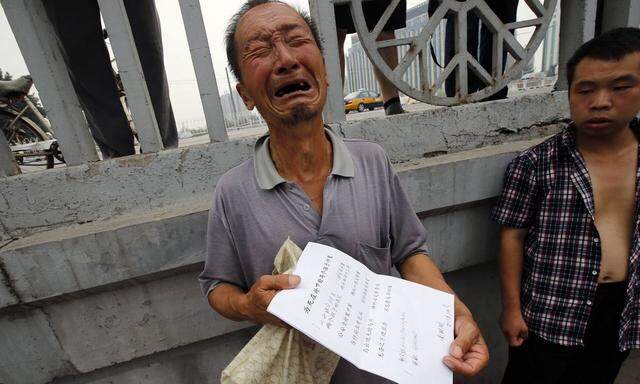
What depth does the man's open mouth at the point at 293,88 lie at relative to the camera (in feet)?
3.23

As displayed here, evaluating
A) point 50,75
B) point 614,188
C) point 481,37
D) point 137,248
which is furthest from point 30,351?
point 481,37

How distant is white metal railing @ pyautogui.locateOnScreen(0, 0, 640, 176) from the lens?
1.18 meters

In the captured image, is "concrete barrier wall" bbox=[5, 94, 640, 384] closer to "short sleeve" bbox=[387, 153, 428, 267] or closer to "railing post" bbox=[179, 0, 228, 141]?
"railing post" bbox=[179, 0, 228, 141]

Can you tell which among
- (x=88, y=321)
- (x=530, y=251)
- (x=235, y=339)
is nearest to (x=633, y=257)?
(x=530, y=251)

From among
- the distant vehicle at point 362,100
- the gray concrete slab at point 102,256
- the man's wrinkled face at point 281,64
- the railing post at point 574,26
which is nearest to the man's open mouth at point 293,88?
the man's wrinkled face at point 281,64

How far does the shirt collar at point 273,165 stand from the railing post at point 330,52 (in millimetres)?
451

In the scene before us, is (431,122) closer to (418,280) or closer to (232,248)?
(418,280)

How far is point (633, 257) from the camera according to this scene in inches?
51.6

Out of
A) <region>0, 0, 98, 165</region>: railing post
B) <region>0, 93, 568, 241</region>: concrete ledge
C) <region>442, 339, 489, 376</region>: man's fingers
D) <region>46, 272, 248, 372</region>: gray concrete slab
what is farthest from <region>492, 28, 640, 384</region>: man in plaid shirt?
<region>0, 0, 98, 165</region>: railing post

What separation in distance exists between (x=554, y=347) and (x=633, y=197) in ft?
2.62

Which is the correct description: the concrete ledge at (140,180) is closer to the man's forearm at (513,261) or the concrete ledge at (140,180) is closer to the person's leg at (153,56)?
the man's forearm at (513,261)

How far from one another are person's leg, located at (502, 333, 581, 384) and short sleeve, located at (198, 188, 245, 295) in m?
1.56

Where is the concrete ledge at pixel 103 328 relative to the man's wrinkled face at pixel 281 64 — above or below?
below

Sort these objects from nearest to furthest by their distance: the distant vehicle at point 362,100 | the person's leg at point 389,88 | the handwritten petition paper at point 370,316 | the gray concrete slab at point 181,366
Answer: the handwritten petition paper at point 370,316, the gray concrete slab at point 181,366, the person's leg at point 389,88, the distant vehicle at point 362,100
